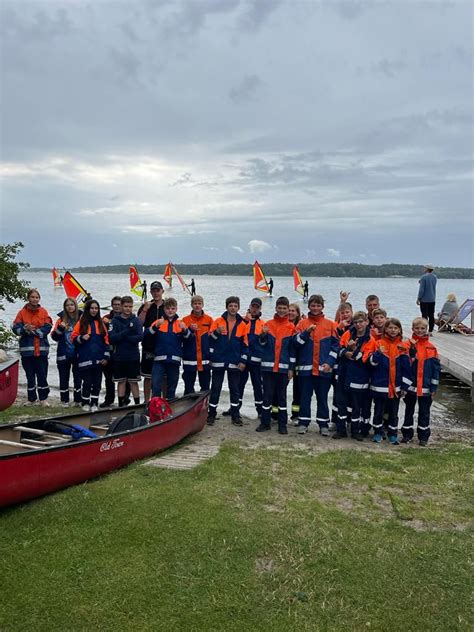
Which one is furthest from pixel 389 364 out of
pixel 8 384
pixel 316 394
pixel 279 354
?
pixel 8 384

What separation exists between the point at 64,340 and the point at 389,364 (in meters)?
5.26

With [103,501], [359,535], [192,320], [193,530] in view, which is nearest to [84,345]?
[192,320]

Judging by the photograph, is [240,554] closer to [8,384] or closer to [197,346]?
[197,346]

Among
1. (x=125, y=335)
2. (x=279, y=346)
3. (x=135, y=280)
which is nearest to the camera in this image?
(x=279, y=346)

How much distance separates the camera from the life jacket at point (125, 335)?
826 cm

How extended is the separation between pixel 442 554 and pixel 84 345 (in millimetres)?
6168

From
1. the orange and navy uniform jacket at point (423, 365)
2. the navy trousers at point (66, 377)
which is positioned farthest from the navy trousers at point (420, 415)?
the navy trousers at point (66, 377)

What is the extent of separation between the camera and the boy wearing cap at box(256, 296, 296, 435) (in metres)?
7.68

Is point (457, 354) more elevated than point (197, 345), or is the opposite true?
point (197, 345)

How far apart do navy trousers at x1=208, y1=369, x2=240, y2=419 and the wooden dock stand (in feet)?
15.4

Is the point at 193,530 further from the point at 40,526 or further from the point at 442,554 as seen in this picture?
the point at 442,554

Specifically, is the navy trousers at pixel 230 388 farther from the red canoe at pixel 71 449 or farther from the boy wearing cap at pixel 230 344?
the red canoe at pixel 71 449

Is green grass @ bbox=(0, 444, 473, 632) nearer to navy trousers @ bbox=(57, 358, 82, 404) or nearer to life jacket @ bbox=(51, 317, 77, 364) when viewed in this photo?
life jacket @ bbox=(51, 317, 77, 364)

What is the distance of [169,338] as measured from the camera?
317 inches
